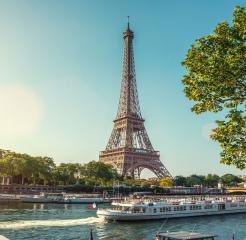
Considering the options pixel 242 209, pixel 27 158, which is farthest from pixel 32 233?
pixel 27 158

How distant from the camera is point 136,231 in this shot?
1828 inches

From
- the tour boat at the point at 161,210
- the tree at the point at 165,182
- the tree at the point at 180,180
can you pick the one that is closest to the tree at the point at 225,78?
the tour boat at the point at 161,210

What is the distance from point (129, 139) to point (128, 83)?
24026 millimetres

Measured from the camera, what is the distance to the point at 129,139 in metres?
142

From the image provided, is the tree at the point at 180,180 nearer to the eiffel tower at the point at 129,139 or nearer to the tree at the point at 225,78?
the eiffel tower at the point at 129,139

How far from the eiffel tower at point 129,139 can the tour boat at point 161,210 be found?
64.8 metres

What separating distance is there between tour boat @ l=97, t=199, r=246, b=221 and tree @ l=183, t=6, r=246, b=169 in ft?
126

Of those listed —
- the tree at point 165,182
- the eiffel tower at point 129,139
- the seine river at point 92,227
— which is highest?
the eiffel tower at point 129,139

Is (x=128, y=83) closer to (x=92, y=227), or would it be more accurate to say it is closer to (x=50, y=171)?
(x=50, y=171)

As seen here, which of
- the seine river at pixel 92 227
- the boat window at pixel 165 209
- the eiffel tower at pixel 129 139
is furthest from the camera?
the eiffel tower at pixel 129 139

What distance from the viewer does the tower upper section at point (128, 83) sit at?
148 metres

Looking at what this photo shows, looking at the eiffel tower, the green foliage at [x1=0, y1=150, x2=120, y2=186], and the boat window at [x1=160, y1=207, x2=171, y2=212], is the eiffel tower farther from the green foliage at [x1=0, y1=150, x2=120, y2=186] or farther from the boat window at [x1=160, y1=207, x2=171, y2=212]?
the boat window at [x1=160, y1=207, x2=171, y2=212]

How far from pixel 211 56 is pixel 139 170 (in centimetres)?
12768

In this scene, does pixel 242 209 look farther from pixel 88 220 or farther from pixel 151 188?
pixel 151 188
